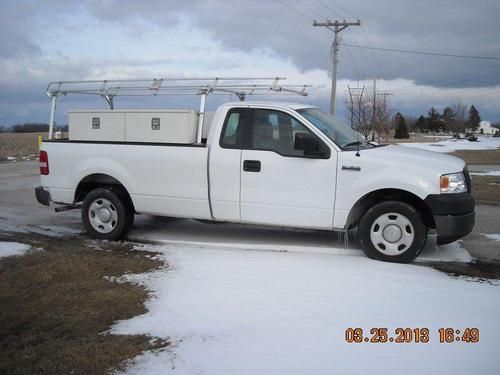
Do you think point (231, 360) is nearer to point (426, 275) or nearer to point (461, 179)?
point (426, 275)

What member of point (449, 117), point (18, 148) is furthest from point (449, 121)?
point (18, 148)

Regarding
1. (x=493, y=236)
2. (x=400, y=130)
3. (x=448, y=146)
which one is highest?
(x=400, y=130)

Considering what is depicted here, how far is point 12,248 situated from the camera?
664 centimetres

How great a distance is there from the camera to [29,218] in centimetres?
908

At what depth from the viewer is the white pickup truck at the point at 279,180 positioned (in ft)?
19.6

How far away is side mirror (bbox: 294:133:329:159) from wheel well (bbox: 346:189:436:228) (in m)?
0.72

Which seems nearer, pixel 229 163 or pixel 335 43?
pixel 229 163

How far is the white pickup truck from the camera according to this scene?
5965mm

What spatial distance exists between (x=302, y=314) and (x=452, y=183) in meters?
2.69

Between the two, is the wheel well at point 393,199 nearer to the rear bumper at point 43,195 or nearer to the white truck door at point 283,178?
the white truck door at point 283,178

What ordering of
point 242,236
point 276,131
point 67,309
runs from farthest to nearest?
point 242,236, point 276,131, point 67,309

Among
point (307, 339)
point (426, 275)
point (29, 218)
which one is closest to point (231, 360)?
point (307, 339)

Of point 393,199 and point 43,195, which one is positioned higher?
point 393,199

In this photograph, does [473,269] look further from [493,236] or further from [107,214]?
[107,214]
